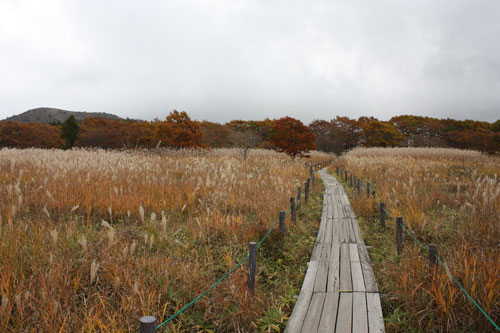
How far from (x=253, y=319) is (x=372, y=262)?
265 cm

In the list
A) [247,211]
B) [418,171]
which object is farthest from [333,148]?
[247,211]

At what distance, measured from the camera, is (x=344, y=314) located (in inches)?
116

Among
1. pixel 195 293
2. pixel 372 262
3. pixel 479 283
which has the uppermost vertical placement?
pixel 479 283

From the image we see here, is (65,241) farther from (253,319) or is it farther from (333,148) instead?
(333,148)

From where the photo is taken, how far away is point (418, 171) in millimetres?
→ 11641

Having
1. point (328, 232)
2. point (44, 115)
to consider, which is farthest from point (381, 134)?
point (44, 115)

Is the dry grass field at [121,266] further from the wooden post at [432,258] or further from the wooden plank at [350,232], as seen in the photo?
the wooden post at [432,258]

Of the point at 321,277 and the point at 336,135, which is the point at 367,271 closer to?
the point at 321,277

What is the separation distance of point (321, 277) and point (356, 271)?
1.92 ft

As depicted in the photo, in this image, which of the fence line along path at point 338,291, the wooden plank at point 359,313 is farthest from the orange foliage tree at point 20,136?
the wooden plank at point 359,313


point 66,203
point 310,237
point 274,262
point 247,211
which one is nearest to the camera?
point 274,262

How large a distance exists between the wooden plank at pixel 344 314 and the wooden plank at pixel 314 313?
0.67ft

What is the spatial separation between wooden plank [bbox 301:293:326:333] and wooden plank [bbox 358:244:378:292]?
26.7 inches

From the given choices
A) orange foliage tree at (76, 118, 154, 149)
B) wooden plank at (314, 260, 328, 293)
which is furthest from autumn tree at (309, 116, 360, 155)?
wooden plank at (314, 260, 328, 293)
